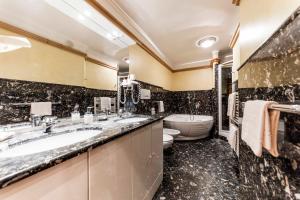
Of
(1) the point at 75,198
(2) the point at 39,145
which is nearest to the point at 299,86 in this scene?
(1) the point at 75,198

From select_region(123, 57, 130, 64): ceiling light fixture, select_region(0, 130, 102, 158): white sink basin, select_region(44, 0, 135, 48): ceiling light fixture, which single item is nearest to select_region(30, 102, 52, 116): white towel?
select_region(0, 130, 102, 158): white sink basin

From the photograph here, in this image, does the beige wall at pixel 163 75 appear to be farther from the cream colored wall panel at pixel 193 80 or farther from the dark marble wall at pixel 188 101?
the dark marble wall at pixel 188 101

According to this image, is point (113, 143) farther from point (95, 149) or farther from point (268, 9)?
point (268, 9)

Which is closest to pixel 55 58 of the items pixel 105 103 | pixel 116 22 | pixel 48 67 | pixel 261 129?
pixel 48 67

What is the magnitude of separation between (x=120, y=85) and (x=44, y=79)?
1.07 m

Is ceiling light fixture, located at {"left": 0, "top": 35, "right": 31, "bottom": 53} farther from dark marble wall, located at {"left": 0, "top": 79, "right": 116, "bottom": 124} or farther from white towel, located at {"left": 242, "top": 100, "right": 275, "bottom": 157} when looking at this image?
white towel, located at {"left": 242, "top": 100, "right": 275, "bottom": 157}

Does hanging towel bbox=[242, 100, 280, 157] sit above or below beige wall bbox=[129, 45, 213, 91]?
below

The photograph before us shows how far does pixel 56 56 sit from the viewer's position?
4.51 feet

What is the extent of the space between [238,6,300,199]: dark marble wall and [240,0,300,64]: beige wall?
75 mm

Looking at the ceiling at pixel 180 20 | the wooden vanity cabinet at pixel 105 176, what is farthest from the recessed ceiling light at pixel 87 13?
the wooden vanity cabinet at pixel 105 176

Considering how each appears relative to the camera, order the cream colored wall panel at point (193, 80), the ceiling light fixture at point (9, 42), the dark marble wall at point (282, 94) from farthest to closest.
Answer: the cream colored wall panel at point (193, 80) < the ceiling light fixture at point (9, 42) < the dark marble wall at point (282, 94)

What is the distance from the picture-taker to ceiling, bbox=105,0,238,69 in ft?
6.15

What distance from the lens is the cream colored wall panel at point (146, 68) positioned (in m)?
2.50

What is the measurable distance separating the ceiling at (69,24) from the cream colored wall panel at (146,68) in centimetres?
31
